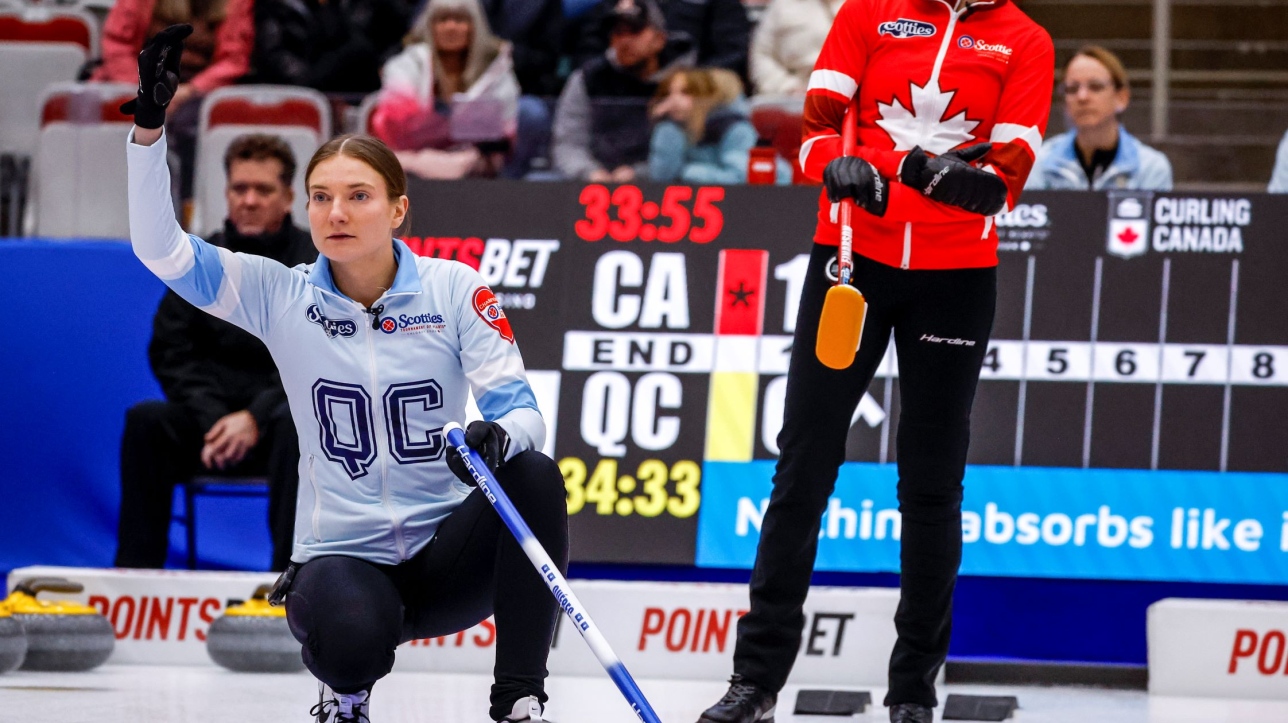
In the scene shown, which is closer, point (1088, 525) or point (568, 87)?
point (1088, 525)

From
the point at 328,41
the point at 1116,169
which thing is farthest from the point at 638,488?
the point at 328,41

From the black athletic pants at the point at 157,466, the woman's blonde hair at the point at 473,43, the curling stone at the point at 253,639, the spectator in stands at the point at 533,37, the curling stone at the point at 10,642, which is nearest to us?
the curling stone at the point at 10,642

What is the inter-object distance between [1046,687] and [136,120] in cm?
297

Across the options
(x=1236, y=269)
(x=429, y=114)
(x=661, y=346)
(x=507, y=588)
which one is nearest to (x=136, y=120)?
(x=507, y=588)

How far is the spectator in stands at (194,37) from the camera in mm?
6902

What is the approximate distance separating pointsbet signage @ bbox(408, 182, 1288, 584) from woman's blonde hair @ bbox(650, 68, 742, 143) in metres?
0.31

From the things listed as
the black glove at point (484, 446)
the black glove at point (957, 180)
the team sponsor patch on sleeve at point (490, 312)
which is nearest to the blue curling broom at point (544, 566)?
the black glove at point (484, 446)

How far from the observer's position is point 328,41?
719 cm

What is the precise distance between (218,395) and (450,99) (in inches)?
50.5

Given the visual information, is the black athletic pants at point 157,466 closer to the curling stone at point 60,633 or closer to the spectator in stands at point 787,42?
the curling stone at point 60,633

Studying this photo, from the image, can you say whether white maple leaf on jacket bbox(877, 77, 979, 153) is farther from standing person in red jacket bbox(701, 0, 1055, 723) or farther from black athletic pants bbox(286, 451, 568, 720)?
black athletic pants bbox(286, 451, 568, 720)

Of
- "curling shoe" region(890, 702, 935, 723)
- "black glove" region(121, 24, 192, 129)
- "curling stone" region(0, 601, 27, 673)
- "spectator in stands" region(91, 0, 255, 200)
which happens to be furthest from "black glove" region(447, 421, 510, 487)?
"spectator in stands" region(91, 0, 255, 200)

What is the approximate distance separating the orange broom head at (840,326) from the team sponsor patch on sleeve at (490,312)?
2.09ft

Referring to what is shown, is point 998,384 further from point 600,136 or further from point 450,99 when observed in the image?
point 450,99
